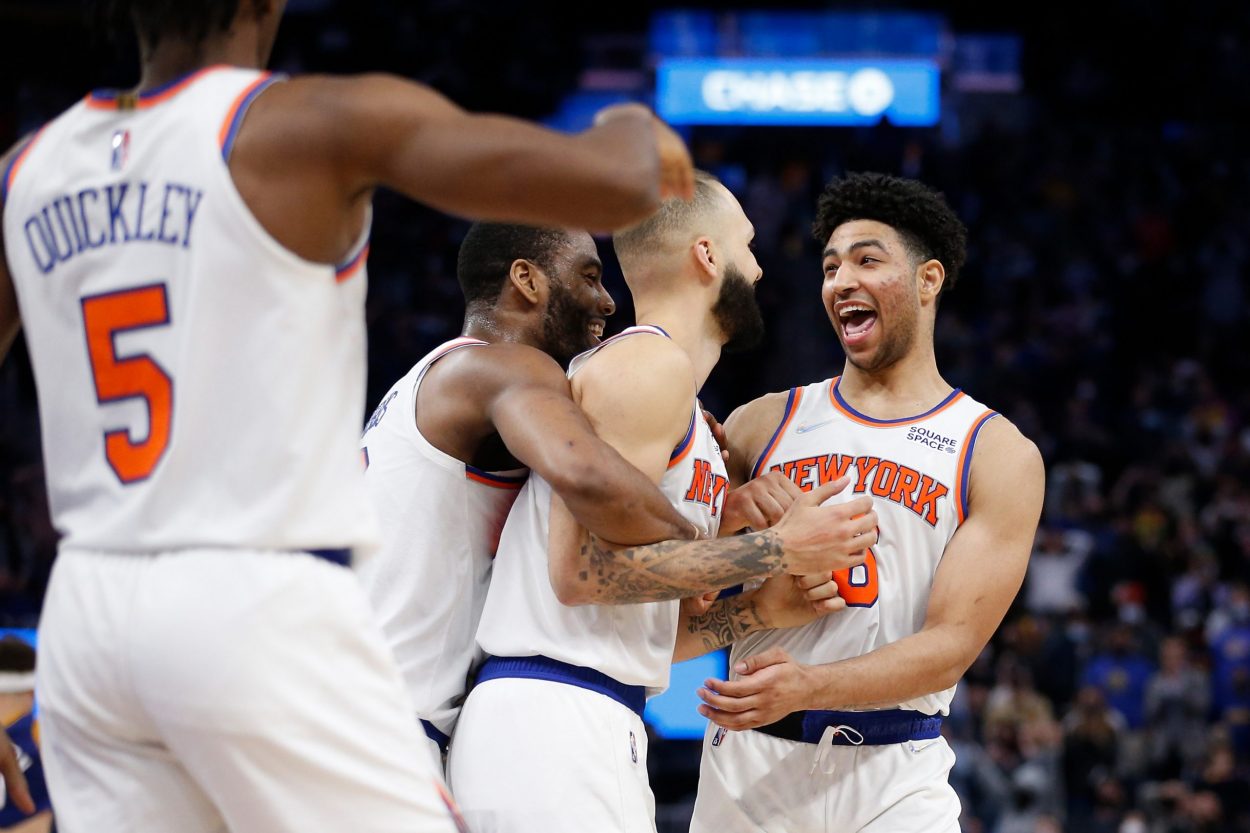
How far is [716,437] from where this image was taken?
4.51m

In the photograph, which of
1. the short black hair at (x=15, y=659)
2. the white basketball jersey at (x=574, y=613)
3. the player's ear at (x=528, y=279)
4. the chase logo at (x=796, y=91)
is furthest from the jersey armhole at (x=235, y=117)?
the chase logo at (x=796, y=91)

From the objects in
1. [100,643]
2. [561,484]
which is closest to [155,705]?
[100,643]

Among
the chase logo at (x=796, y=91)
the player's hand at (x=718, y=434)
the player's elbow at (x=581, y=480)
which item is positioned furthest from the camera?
the chase logo at (x=796, y=91)

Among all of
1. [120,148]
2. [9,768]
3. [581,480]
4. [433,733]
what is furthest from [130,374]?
[433,733]

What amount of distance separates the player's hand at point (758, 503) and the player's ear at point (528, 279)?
0.80 meters

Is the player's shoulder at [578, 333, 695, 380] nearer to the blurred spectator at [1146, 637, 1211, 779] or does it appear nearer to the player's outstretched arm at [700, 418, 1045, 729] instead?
the player's outstretched arm at [700, 418, 1045, 729]

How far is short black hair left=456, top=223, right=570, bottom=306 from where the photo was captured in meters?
4.23

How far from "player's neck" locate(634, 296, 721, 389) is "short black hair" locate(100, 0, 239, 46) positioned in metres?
1.72

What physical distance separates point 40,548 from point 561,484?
32.7ft

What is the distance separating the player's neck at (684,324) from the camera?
161 inches

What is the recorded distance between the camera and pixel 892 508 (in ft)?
14.2

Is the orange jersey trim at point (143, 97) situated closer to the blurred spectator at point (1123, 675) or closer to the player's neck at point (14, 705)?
the player's neck at point (14, 705)

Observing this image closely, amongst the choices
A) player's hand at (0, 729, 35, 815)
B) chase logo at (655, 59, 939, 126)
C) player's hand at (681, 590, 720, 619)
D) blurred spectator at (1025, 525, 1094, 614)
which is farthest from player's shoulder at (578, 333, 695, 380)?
chase logo at (655, 59, 939, 126)

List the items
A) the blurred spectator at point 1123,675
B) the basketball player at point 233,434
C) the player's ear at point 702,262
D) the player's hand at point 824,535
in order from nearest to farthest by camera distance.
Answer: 1. the basketball player at point 233,434
2. the player's hand at point 824,535
3. the player's ear at point 702,262
4. the blurred spectator at point 1123,675
